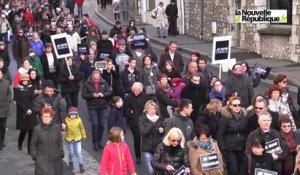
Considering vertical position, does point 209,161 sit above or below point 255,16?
below

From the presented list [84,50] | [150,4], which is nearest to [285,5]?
[84,50]

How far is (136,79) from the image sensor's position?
1447cm

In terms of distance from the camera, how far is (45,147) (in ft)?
34.8

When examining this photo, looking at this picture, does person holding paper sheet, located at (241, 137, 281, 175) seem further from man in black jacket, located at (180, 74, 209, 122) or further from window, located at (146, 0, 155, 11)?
window, located at (146, 0, 155, 11)

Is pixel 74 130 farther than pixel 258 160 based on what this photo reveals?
Yes

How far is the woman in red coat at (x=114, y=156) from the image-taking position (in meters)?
9.72

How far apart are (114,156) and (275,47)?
49.0 feet

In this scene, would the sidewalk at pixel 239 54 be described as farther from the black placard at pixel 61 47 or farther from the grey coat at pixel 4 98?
the grey coat at pixel 4 98

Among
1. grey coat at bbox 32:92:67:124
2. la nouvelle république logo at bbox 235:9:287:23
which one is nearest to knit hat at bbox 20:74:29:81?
grey coat at bbox 32:92:67:124

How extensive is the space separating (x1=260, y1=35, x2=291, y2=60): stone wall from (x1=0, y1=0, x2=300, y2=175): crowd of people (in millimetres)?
7251

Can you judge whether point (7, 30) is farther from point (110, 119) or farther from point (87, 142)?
point (110, 119)

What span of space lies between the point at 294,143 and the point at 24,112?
5.40 m

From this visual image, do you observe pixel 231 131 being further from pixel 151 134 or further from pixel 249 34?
pixel 249 34

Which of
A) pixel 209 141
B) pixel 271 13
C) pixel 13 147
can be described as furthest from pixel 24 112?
pixel 271 13
